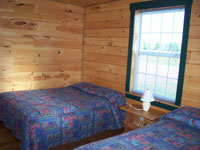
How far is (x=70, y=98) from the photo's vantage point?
3355mm

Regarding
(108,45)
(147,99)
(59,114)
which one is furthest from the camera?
(108,45)

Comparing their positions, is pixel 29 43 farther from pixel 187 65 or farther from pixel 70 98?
pixel 187 65

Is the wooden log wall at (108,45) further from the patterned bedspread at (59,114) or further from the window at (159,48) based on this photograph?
the patterned bedspread at (59,114)

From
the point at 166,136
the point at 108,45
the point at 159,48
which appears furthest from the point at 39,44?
the point at 166,136

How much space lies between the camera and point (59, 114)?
279 centimetres

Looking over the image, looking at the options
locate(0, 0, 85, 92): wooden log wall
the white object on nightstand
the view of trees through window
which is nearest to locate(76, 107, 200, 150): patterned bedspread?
the white object on nightstand

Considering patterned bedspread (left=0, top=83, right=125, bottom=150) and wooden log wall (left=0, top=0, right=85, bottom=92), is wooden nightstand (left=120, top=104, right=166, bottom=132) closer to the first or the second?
patterned bedspread (left=0, top=83, right=125, bottom=150)

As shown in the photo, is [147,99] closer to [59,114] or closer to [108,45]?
[59,114]

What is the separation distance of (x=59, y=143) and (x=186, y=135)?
1601 mm

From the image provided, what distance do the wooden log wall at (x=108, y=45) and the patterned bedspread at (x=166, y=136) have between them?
1.43 ft

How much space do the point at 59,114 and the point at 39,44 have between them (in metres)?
1.70

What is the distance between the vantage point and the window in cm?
288

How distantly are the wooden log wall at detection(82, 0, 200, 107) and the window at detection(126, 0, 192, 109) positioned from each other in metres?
0.16

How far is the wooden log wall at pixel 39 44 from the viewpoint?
141 inches
